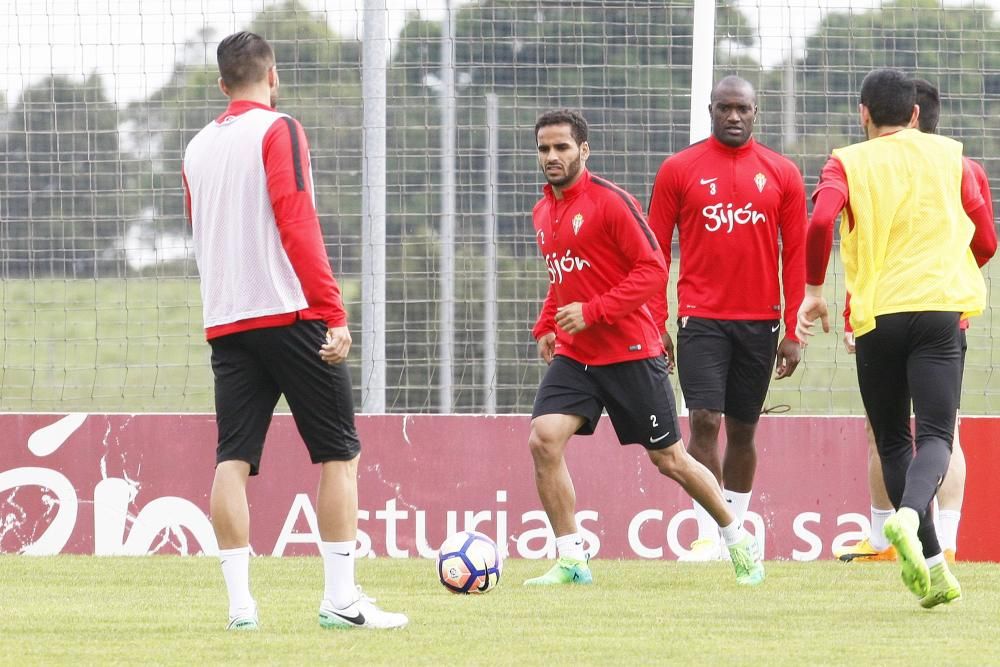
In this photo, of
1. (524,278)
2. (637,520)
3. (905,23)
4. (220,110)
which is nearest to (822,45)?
(905,23)

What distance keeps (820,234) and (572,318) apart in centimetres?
137

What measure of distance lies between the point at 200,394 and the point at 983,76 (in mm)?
5506

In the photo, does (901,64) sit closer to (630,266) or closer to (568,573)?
(630,266)

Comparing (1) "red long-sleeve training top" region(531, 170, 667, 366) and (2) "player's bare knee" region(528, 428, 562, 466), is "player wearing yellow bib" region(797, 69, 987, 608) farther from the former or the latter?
(2) "player's bare knee" region(528, 428, 562, 466)

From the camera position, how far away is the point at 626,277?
7035mm

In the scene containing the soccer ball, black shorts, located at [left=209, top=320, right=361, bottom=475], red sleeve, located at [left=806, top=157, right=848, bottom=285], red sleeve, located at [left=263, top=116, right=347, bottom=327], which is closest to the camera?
red sleeve, located at [left=263, top=116, right=347, bottom=327]

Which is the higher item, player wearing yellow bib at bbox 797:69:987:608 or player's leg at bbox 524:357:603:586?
player wearing yellow bib at bbox 797:69:987:608

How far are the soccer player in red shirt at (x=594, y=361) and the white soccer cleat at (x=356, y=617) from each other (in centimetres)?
166

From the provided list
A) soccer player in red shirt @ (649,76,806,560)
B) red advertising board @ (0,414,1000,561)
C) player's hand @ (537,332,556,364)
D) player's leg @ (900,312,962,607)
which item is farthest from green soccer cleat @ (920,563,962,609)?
red advertising board @ (0,414,1000,561)

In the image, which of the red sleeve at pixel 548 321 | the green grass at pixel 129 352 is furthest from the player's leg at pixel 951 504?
the green grass at pixel 129 352

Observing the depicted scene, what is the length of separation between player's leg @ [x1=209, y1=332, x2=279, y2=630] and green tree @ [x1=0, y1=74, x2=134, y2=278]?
5068mm

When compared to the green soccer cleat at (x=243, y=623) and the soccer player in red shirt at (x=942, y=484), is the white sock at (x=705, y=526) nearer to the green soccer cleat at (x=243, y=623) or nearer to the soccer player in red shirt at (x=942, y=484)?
the soccer player in red shirt at (x=942, y=484)

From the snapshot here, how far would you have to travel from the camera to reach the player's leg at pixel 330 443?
5453 millimetres

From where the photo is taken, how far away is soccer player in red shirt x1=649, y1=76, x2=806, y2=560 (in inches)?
309
